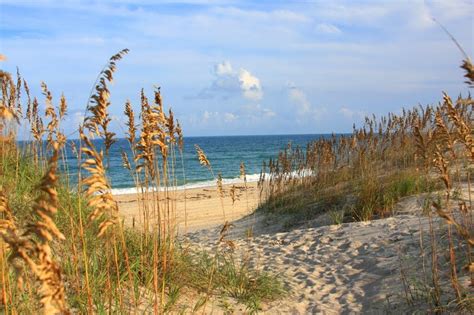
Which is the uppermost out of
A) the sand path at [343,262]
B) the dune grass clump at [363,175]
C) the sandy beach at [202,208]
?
the dune grass clump at [363,175]

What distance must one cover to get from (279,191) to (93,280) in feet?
23.0

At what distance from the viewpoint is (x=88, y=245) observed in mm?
5016

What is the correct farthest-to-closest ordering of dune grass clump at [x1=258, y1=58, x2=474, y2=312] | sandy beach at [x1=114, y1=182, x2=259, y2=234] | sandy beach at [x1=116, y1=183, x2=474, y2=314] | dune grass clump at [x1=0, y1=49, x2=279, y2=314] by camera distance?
sandy beach at [x1=114, y1=182, x2=259, y2=234] < dune grass clump at [x1=258, y1=58, x2=474, y2=312] < sandy beach at [x1=116, y1=183, x2=474, y2=314] < dune grass clump at [x1=0, y1=49, x2=279, y2=314]

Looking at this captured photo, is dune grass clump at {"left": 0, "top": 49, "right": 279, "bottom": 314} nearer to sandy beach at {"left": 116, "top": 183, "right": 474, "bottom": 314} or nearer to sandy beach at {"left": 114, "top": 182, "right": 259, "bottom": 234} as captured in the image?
sandy beach at {"left": 116, "top": 183, "right": 474, "bottom": 314}

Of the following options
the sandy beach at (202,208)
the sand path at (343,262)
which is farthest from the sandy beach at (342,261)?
the sandy beach at (202,208)

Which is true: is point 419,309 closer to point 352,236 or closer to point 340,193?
point 352,236

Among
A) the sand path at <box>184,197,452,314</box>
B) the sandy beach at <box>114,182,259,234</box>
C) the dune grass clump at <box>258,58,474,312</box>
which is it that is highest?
the dune grass clump at <box>258,58,474,312</box>

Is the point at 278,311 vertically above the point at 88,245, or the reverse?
the point at 88,245

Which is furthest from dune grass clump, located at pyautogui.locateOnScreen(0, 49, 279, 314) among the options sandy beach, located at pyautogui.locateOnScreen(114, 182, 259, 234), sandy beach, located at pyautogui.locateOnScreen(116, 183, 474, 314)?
sandy beach, located at pyautogui.locateOnScreen(114, 182, 259, 234)

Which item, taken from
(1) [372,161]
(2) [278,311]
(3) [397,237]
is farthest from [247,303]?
(1) [372,161]

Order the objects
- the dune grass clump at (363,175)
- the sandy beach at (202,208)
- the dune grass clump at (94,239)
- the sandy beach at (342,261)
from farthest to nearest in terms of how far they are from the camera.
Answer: the sandy beach at (202,208) < the dune grass clump at (363,175) < the sandy beach at (342,261) < the dune grass clump at (94,239)

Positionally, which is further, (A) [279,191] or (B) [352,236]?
(A) [279,191]

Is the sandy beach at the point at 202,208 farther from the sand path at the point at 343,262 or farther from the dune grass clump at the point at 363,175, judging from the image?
the sand path at the point at 343,262

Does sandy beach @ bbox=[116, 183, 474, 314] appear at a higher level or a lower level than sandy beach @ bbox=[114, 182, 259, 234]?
higher
